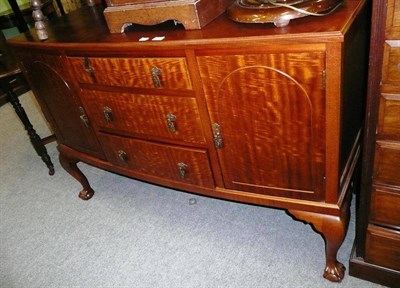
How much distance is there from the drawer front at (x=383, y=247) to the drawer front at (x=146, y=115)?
1.99 feet

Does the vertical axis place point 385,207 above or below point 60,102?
below

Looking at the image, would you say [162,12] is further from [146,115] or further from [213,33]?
[146,115]

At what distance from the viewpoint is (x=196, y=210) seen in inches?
62.9

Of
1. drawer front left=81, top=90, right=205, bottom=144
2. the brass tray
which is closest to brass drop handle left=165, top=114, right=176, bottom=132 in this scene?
drawer front left=81, top=90, right=205, bottom=144

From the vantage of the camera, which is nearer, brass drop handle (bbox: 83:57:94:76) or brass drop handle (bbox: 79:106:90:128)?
brass drop handle (bbox: 83:57:94:76)

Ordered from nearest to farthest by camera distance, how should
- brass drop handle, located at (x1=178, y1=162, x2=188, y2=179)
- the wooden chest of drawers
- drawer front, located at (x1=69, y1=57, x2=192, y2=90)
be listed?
the wooden chest of drawers
drawer front, located at (x1=69, y1=57, x2=192, y2=90)
brass drop handle, located at (x1=178, y1=162, x2=188, y2=179)

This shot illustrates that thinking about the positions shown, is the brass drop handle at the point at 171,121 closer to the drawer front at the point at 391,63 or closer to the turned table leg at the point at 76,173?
the drawer front at the point at 391,63

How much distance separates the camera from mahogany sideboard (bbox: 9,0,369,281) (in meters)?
0.78

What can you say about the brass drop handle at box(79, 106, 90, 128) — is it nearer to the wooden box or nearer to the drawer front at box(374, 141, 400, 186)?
the wooden box

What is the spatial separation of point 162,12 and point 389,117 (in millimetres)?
680

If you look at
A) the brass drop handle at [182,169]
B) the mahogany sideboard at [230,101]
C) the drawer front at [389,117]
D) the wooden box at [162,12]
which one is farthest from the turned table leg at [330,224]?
the wooden box at [162,12]

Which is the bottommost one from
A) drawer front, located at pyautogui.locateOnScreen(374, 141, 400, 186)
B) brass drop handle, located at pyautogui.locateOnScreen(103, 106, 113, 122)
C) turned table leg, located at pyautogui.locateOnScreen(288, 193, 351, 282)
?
turned table leg, located at pyautogui.locateOnScreen(288, 193, 351, 282)

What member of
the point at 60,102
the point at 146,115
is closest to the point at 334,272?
the point at 146,115

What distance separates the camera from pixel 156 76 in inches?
38.7
